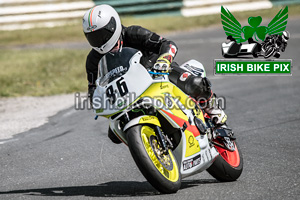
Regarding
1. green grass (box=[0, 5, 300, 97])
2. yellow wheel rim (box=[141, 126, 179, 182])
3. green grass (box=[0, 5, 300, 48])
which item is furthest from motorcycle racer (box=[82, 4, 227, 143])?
green grass (box=[0, 5, 300, 48])

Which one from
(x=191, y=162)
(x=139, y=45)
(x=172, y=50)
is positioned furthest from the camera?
(x=139, y=45)

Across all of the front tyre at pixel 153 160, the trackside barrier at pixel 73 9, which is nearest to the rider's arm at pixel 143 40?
the front tyre at pixel 153 160

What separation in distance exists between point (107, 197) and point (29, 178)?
A: 4.13 feet

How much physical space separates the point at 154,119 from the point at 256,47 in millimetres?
5757

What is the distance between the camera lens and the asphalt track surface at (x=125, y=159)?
487 centimetres

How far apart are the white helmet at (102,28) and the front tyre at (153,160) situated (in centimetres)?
100

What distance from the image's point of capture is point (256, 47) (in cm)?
985

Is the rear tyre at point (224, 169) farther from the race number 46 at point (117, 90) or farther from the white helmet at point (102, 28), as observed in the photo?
the white helmet at point (102, 28)

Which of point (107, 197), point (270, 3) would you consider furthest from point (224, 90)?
point (270, 3)

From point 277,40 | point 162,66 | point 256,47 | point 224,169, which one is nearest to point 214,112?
point 224,169

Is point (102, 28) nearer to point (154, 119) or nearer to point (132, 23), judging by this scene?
point (154, 119)

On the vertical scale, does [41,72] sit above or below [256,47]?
below

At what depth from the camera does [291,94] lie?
9.73 metres

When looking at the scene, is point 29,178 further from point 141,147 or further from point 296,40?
point 296,40
